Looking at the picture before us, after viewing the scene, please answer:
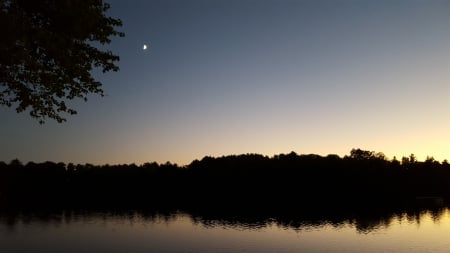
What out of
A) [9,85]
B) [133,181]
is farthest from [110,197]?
[9,85]

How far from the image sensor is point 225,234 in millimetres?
44438

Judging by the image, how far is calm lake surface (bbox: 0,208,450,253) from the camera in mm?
36719

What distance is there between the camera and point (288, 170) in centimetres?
10869

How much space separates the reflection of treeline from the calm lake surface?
3711 cm

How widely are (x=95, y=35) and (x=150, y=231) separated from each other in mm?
40048

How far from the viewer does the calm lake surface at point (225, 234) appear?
36719mm

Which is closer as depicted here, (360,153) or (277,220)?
(277,220)

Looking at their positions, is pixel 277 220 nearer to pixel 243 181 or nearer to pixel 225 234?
pixel 225 234

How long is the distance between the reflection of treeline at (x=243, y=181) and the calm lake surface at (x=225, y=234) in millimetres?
37110

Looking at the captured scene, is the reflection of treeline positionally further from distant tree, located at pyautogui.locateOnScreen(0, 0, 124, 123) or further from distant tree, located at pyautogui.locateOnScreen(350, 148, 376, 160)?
distant tree, located at pyautogui.locateOnScreen(0, 0, 124, 123)

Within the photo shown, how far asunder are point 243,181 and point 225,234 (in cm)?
6442

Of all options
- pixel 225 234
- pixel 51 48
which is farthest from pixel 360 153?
pixel 51 48

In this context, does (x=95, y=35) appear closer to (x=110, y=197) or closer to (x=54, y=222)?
(x=54, y=222)

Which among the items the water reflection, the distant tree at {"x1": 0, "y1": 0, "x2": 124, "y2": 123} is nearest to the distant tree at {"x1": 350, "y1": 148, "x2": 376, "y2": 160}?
the water reflection
